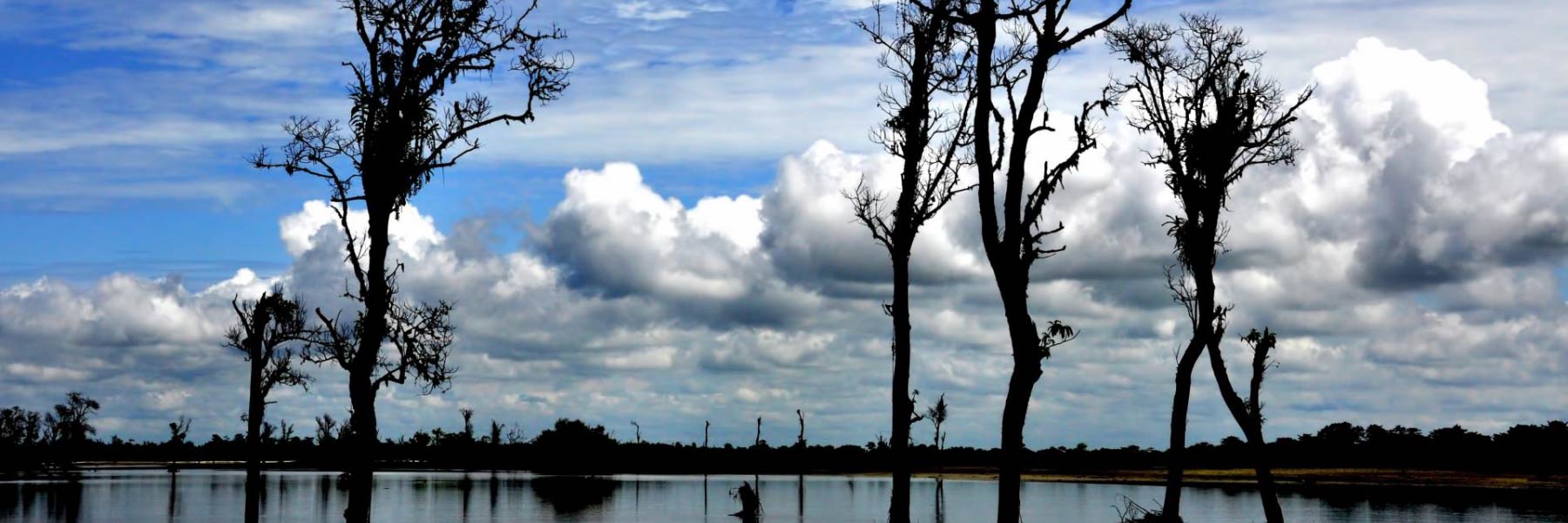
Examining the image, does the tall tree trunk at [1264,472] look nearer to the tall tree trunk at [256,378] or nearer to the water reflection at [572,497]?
the tall tree trunk at [256,378]

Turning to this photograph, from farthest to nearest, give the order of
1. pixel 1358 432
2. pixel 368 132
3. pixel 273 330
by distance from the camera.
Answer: pixel 1358 432
pixel 273 330
pixel 368 132

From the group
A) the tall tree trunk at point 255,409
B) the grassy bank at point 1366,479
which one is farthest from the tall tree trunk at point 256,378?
the grassy bank at point 1366,479

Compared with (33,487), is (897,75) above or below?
above

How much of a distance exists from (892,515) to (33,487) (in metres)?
113

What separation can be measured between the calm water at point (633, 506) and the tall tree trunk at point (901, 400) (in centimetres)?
5042

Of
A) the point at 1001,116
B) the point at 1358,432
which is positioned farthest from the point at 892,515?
the point at 1358,432

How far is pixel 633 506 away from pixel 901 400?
7301cm

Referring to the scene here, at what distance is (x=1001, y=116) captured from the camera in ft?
54.3

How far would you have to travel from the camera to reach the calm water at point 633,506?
249 feet

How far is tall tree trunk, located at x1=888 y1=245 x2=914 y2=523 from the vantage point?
23.3 meters

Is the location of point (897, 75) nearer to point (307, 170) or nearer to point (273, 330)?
point (307, 170)

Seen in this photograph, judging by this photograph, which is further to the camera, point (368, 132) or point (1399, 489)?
point (1399, 489)

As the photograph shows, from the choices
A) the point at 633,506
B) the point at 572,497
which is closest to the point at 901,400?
the point at 633,506

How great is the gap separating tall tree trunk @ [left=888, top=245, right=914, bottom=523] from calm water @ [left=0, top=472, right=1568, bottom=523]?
5042 centimetres
